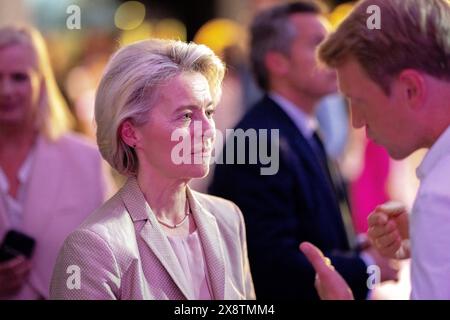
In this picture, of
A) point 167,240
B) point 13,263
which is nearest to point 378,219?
point 167,240

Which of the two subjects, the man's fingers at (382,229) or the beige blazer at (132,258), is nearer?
the beige blazer at (132,258)

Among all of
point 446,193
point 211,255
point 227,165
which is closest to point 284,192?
point 227,165

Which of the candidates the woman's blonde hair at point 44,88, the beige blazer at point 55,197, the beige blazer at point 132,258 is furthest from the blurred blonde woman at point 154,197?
the woman's blonde hair at point 44,88

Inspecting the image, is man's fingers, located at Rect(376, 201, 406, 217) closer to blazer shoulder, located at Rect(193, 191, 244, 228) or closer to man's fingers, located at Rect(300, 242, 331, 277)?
man's fingers, located at Rect(300, 242, 331, 277)

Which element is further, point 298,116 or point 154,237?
point 298,116

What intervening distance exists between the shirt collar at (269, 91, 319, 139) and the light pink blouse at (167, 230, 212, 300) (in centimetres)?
122

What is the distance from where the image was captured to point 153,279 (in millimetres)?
2188

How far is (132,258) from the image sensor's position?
2146 mm

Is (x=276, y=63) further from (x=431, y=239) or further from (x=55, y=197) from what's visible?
(x=431, y=239)

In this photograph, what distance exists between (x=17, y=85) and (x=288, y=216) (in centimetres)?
121

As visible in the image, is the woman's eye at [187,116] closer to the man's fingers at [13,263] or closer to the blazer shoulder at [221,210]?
the blazer shoulder at [221,210]

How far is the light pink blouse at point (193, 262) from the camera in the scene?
88.4 inches

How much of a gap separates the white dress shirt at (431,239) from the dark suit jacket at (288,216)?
988 mm

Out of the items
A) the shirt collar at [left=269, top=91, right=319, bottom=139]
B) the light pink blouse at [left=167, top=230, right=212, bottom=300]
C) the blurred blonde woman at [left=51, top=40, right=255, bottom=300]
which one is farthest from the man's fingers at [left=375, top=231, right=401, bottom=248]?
the shirt collar at [left=269, top=91, right=319, bottom=139]
